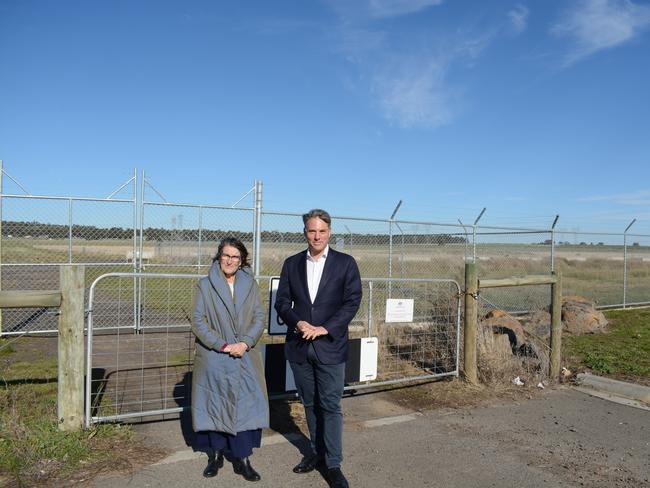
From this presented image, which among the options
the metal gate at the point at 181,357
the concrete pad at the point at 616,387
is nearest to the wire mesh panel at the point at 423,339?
the metal gate at the point at 181,357

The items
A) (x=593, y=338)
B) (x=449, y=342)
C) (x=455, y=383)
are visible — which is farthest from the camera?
(x=593, y=338)

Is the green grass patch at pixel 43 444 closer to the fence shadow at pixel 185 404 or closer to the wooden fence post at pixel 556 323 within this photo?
the fence shadow at pixel 185 404

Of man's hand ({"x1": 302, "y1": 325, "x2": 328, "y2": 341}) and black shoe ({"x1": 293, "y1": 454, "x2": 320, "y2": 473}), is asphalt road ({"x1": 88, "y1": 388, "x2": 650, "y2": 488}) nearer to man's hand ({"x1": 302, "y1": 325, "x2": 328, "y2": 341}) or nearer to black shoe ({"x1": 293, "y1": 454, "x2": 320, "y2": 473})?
black shoe ({"x1": 293, "y1": 454, "x2": 320, "y2": 473})

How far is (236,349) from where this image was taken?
13.1ft

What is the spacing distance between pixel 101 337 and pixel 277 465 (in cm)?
619

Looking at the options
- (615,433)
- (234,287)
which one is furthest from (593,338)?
(234,287)

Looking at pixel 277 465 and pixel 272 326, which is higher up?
pixel 272 326

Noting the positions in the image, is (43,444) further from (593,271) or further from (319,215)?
(593,271)

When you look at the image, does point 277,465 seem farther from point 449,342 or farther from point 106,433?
point 449,342

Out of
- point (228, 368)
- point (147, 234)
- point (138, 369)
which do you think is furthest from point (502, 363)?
point (147, 234)

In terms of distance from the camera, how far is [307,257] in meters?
4.30

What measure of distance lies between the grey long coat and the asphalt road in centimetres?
45

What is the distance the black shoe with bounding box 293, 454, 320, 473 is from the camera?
415 centimetres

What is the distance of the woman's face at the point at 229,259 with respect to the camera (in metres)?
4.14
